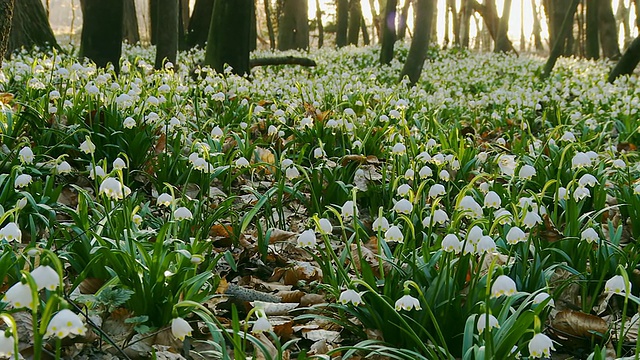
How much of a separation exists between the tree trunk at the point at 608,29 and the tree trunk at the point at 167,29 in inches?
495

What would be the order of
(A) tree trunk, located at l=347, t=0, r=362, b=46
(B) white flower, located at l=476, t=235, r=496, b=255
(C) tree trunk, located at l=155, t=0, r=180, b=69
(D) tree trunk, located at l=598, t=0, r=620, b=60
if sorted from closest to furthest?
(B) white flower, located at l=476, t=235, r=496, b=255 → (C) tree trunk, located at l=155, t=0, r=180, b=69 → (D) tree trunk, located at l=598, t=0, r=620, b=60 → (A) tree trunk, located at l=347, t=0, r=362, b=46

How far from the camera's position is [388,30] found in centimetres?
1491

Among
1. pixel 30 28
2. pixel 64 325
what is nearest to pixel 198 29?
pixel 30 28

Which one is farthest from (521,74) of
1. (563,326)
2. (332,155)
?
(563,326)

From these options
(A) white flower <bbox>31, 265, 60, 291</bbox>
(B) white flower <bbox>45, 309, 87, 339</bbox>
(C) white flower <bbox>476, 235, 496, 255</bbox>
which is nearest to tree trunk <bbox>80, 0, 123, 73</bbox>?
(C) white flower <bbox>476, 235, 496, 255</bbox>

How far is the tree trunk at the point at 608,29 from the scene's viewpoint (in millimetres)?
17312

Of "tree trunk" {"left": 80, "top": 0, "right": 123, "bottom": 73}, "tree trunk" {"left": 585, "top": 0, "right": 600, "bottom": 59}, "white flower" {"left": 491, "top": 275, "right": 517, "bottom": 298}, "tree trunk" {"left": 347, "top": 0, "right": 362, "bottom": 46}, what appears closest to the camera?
"white flower" {"left": 491, "top": 275, "right": 517, "bottom": 298}

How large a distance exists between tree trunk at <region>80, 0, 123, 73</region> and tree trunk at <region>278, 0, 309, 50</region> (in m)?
13.6

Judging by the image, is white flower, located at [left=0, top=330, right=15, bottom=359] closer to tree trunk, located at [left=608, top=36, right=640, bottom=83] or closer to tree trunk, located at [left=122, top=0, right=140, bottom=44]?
tree trunk, located at [left=608, top=36, right=640, bottom=83]

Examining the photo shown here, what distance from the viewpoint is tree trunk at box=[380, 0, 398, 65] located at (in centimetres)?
1444

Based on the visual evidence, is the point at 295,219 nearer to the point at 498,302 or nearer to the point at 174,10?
the point at 498,302

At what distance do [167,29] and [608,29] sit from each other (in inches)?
516

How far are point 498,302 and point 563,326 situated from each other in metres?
0.39

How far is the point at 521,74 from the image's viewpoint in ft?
47.0
